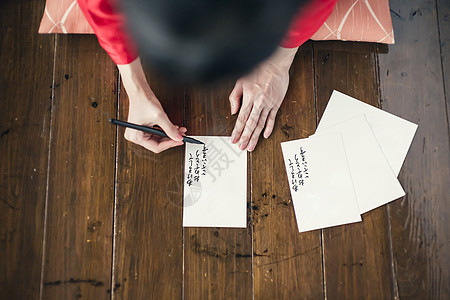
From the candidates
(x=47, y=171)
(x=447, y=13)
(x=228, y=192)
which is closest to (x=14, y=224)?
(x=47, y=171)

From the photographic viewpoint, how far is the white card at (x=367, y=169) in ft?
2.95

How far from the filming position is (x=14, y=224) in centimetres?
89

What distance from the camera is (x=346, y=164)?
2.97ft

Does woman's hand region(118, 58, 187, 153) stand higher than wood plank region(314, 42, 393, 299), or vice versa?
woman's hand region(118, 58, 187, 153)

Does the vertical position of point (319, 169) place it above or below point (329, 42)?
below

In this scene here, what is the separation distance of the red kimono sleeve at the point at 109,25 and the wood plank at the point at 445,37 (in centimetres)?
84

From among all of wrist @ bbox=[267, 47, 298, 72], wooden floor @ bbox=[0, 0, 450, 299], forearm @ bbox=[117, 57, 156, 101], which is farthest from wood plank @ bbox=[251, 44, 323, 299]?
forearm @ bbox=[117, 57, 156, 101]

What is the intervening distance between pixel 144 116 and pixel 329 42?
0.56 metres

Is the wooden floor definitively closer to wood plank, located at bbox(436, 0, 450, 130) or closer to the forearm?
wood plank, located at bbox(436, 0, 450, 130)

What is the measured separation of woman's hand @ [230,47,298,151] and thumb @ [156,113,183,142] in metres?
0.15

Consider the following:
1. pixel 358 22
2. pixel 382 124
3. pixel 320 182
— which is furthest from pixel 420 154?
pixel 358 22

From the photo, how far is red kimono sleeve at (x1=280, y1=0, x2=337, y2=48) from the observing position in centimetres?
53

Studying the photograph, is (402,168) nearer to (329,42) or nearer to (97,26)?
(329,42)

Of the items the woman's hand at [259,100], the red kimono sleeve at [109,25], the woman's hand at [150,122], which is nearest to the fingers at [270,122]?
the woman's hand at [259,100]
